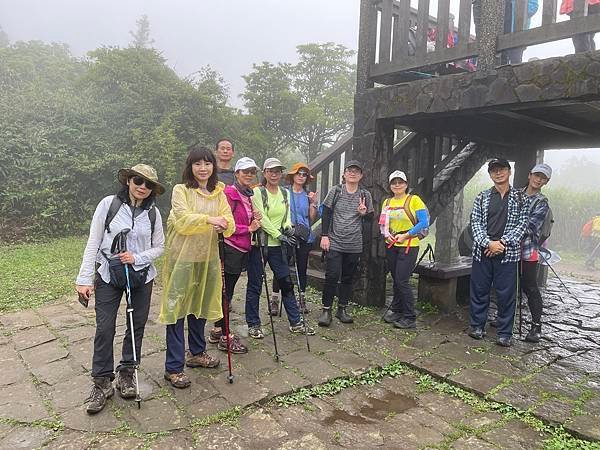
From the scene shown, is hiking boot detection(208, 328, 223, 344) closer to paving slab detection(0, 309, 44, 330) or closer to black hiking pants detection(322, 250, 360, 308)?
black hiking pants detection(322, 250, 360, 308)

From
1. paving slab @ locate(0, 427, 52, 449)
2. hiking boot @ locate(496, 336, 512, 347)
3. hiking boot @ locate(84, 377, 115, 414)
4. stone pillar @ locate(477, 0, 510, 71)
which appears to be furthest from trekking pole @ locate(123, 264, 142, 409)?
stone pillar @ locate(477, 0, 510, 71)

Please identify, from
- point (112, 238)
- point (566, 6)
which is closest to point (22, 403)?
point (112, 238)

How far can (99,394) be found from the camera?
2.96m

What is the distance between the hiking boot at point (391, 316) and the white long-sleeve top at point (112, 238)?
279cm

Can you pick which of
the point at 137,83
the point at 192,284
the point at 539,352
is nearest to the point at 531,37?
the point at 539,352

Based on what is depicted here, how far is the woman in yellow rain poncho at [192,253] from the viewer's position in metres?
3.20

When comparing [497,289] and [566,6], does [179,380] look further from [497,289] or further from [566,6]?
[566,6]

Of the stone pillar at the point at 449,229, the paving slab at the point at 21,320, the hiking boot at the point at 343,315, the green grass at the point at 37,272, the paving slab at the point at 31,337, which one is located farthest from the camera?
the stone pillar at the point at 449,229

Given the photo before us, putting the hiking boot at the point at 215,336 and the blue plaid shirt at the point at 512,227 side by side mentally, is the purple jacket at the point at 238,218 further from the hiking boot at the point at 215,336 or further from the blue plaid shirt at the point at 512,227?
the blue plaid shirt at the point at 512,227

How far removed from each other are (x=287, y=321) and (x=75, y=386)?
7.34 ft

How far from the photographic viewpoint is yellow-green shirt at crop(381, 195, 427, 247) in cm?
459

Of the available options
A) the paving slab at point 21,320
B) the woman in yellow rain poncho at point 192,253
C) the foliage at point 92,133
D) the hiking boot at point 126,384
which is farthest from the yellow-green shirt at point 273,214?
the foliage at point 92,133

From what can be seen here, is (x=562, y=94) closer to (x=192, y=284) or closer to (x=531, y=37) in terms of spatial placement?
(x=531, y=37)

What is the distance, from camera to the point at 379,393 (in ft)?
11.0
